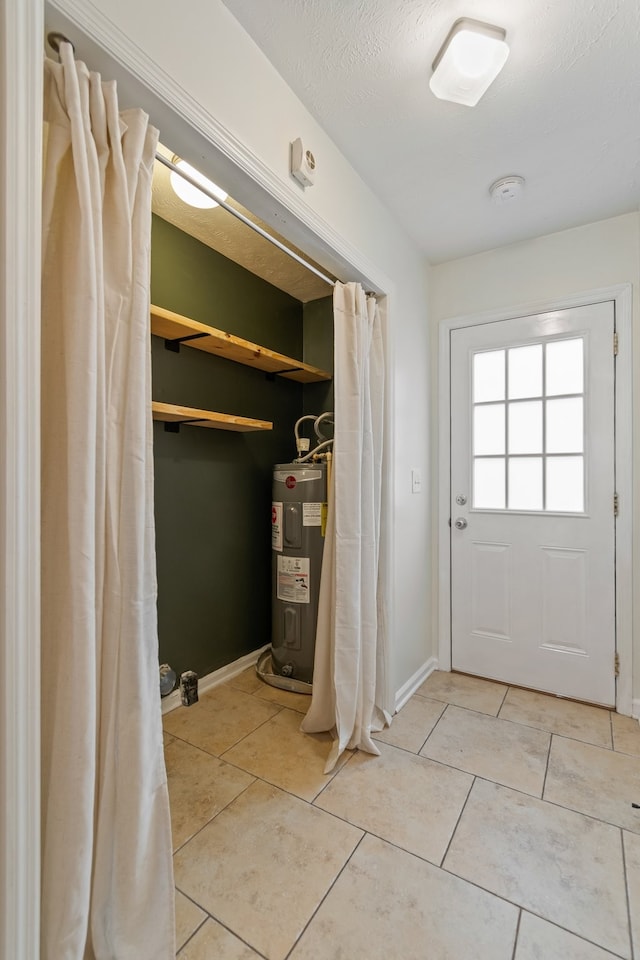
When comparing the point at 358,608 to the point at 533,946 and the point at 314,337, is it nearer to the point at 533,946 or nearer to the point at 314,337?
the point at 533,946

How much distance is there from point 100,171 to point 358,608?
1613mm

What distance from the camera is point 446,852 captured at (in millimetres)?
1322

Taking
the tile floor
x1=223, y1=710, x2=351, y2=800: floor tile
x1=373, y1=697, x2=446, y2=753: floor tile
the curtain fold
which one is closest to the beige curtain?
the tile floor

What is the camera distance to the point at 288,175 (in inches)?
55.1

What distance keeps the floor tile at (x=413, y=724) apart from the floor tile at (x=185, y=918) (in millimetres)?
974

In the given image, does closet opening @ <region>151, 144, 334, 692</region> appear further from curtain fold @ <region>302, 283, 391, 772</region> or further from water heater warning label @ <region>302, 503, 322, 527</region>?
curtain fold @ <region>302, 283, 391, 772</region>

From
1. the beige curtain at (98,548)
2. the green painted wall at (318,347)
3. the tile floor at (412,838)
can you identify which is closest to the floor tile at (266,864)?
the tile floor at (412,838)

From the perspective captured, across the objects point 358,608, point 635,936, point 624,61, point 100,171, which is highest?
point 624,61

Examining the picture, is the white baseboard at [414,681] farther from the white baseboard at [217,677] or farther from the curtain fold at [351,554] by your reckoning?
the white baseboard at [217,677]

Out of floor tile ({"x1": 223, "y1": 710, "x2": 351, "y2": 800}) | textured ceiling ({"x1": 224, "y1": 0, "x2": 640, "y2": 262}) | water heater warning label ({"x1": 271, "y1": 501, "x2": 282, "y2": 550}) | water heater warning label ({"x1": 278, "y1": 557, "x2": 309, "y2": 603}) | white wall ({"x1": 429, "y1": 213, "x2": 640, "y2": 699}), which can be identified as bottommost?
floor tile ({"x1": 223, "y1": 710, "x2": 351, "y2": 800})

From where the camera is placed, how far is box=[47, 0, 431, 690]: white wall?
964mm

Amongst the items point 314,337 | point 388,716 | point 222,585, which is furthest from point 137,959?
point 314,337

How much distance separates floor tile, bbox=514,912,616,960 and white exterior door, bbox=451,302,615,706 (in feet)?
4.51

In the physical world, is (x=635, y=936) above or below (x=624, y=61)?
below
